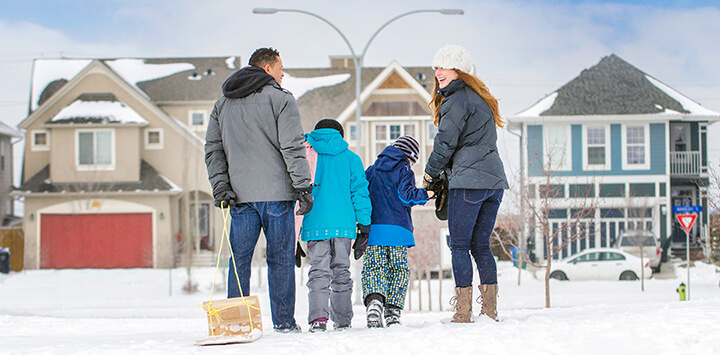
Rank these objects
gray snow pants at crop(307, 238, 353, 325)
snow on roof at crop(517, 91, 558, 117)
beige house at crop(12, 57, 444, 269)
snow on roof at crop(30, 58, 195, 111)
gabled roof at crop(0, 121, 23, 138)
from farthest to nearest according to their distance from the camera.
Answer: gabled roof at crop(0, 121, 23, 138) < snow on roof at crop(30, 58, 195, 111) < snow on roof at crop(517, 91, 558, 117) < beige house at crop(12, 57, 444, 269) < gray snow pants at crop(307, 238, 353, 325)

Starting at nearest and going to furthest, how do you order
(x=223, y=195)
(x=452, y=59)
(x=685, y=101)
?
(x=223, y=195) → (x=452, y=59) → (x=685, y=101)

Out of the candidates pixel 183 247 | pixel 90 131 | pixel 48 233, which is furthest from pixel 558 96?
pixel 48 233

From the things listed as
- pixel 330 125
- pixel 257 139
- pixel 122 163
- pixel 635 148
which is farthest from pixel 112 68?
pixel 257 139

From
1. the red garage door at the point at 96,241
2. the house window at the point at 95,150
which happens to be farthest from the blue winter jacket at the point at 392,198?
the house window at the point at 95,150

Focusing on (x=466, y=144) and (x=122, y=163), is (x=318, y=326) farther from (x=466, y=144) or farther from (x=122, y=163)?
(x=122, y=163)

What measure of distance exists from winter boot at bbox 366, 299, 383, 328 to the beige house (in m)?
25.9

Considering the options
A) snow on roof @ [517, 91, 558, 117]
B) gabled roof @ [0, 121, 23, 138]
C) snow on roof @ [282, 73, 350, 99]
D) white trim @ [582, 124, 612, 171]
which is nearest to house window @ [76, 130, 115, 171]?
gabled roof @ [0, 121, 23, 138]

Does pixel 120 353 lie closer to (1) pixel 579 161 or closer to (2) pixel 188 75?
(1) pixel 579 161

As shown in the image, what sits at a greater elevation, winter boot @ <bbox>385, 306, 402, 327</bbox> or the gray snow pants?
the gray snow pants

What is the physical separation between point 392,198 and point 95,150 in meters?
29.8

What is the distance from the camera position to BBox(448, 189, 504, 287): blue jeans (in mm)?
5367

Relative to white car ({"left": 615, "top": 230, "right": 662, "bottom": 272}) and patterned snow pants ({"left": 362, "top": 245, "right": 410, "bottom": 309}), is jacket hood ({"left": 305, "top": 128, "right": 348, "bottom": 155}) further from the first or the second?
white car ({"left": 615, "top": 230, "right": 662, "bottom": 272})

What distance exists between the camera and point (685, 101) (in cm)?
3441

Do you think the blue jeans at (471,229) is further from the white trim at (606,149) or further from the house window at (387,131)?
the white trim at (606,149)
